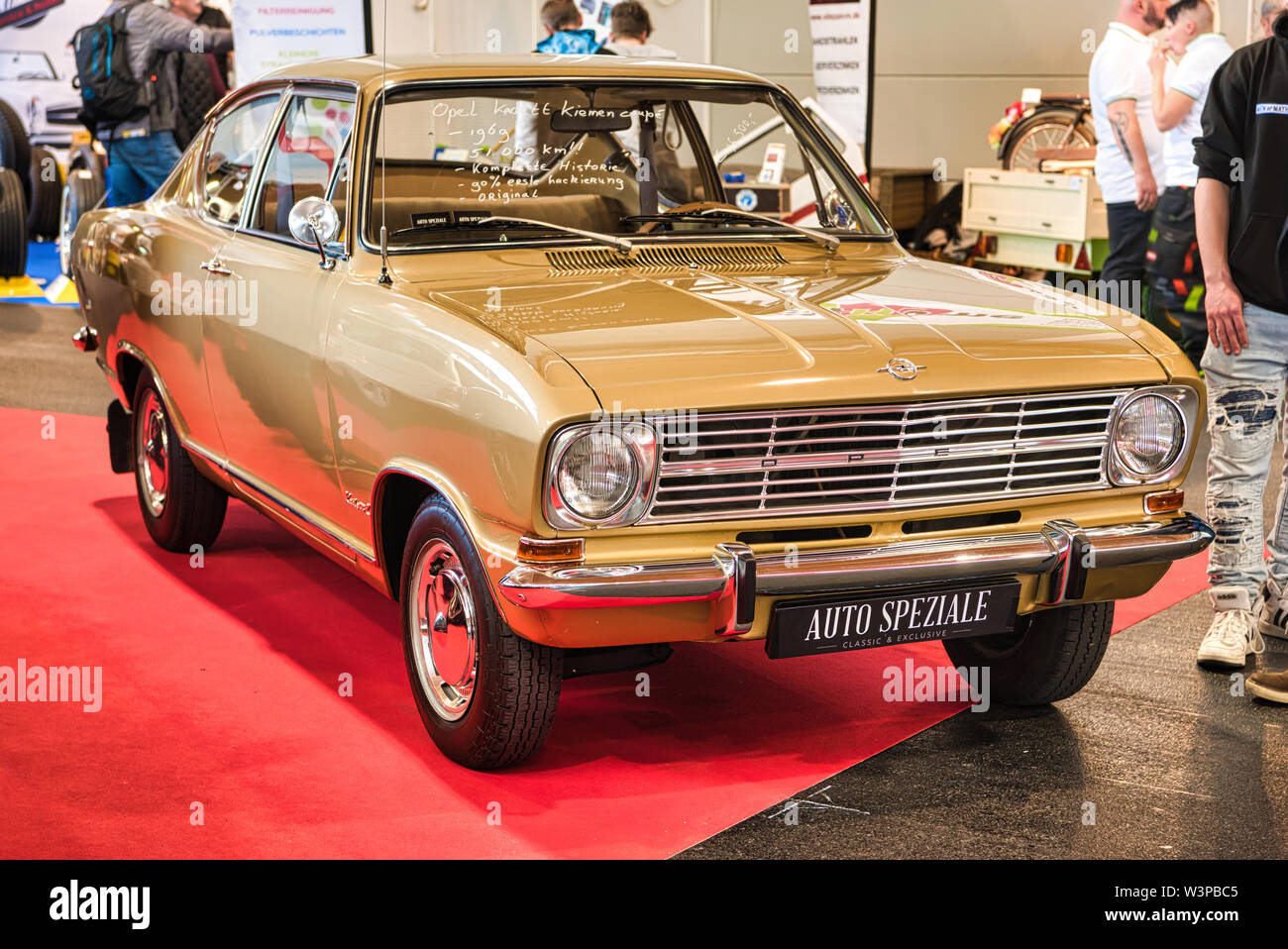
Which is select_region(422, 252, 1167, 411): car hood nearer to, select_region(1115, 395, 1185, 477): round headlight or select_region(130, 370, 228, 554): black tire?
select_region(1115, 395, 1185, 477): round headlight

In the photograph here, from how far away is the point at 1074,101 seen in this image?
38.7 ft

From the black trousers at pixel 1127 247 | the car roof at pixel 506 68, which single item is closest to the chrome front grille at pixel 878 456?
the car roof at pixel 506 68

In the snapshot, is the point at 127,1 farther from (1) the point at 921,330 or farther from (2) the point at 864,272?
(1) the point at 921,330

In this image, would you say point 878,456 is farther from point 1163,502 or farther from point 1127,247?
point 1127,247

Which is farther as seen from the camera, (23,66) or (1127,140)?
(23,66)

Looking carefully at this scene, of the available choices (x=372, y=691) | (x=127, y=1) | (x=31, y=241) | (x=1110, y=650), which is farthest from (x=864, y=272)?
(x=31, y=241)

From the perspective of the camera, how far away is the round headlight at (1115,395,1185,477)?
12.1 feet

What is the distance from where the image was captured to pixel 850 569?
11.1 ft

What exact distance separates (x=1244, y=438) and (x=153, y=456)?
3883mm

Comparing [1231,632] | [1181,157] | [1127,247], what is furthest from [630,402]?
[1127,247]

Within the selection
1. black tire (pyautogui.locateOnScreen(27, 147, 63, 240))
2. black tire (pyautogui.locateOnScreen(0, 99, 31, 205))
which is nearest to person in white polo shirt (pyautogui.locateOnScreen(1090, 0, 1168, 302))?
black tire (pyautogui.locateOnScreen(0, 99, 31, 205))

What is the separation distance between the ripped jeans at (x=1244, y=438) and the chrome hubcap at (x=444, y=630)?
2.41 metres

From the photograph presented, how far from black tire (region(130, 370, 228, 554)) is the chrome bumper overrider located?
102 inches

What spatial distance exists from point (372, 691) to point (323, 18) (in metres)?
8.05
